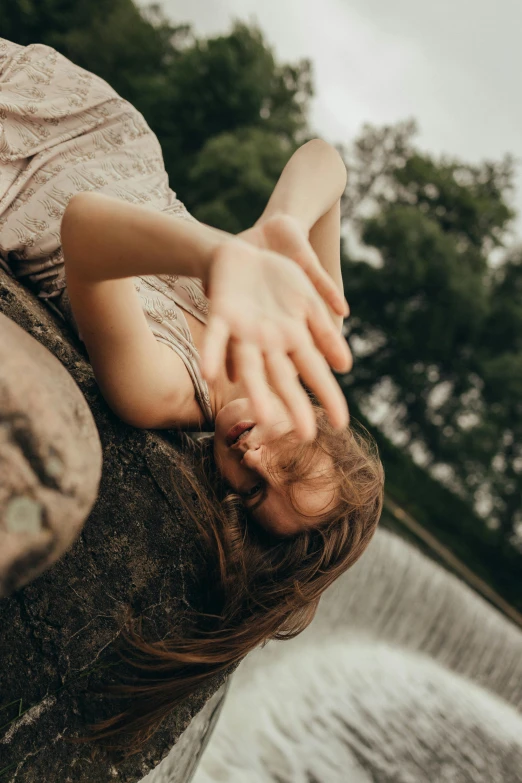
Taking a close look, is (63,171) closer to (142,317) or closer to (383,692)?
(142,317)

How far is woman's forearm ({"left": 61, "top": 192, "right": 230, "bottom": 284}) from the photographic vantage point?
103 cm

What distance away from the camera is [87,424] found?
83 cm

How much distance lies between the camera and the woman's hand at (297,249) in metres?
1.03

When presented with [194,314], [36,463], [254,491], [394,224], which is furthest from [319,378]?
[394,224]

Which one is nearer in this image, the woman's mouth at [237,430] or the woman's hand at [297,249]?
the woman's hand at [297,249]

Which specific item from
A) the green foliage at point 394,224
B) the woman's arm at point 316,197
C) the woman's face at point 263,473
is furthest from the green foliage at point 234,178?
the woman's face at point 263,473

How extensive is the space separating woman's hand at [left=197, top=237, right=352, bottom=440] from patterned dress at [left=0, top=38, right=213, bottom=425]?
35.1 inches

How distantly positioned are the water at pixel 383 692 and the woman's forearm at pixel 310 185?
8.51ft

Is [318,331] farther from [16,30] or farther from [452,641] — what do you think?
[16,30]

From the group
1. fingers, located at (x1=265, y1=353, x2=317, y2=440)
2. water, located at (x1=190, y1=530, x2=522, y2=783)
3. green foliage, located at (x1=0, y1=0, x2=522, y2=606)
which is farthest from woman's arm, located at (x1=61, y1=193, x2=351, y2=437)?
green foliage, located at (x1=0, y1=0, x2=522, y2=606)

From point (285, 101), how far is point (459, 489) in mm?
12760

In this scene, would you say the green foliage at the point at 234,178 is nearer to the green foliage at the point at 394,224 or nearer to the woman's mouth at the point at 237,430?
the green foliage at the point at 394,224

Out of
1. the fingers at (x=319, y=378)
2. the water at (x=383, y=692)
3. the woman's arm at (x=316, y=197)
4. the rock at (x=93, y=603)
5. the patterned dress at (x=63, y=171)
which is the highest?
the fingers at (x=319, y=378)

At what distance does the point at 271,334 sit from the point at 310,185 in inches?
53.1
